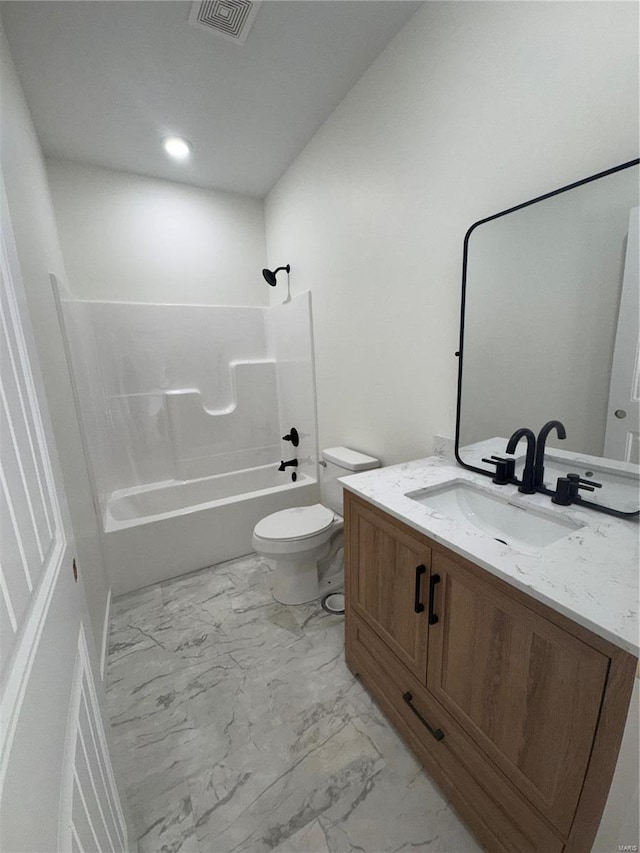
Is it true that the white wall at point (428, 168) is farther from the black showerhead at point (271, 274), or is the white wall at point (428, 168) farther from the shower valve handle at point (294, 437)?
the shower valve handle at point (294, 437)

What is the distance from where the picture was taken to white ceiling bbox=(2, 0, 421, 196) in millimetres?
1310

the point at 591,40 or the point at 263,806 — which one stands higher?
the point at 591,40

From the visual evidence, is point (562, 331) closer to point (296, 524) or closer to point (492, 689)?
point (492, 689)

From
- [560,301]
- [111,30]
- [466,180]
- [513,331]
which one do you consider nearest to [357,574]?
[513,331]

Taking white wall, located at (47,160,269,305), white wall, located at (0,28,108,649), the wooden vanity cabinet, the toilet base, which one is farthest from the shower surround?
the wooden vanity cabinet

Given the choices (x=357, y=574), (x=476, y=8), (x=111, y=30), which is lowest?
(x=357, y=574)

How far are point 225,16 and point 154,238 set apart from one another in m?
1.46

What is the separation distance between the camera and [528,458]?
3.86 feet

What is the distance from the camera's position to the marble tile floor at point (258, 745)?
101 centimetres

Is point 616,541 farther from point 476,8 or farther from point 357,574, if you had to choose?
point 476,8

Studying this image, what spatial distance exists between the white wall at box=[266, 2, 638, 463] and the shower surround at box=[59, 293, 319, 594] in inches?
19.8

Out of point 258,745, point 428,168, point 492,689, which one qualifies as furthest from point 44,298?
point 492,689

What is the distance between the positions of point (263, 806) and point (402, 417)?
5.04ft

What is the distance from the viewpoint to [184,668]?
155 cm
